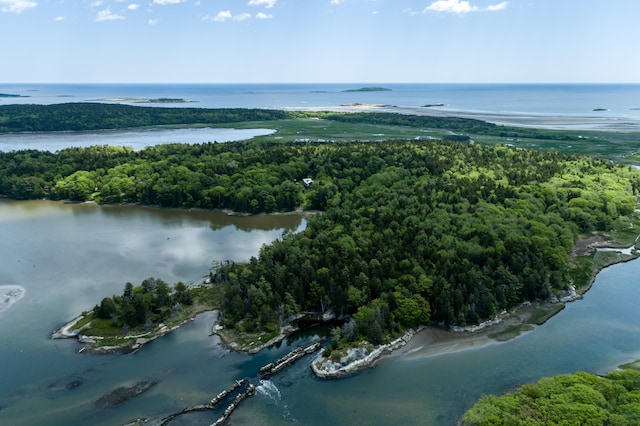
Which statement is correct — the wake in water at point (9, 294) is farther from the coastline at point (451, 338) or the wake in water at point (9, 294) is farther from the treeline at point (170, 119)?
the treeline at point (170, 119)

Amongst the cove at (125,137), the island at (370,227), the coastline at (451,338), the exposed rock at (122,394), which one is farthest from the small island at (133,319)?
the cove at (125,137)

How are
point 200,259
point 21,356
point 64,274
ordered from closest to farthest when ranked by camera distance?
point 21,356
point 64,274
point 200,259

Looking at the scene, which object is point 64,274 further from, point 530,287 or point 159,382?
point 530,287

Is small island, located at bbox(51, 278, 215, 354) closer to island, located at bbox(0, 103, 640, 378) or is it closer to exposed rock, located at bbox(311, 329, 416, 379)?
island, located at bbox(0, 103, 640, 378)

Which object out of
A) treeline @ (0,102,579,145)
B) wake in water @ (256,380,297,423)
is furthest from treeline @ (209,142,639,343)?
treeline @ (0,102,579,145)

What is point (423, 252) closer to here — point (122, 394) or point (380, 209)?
point (380, 209)

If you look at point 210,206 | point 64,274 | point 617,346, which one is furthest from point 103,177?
point 617,346

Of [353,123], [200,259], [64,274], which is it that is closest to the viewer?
[64,274]
